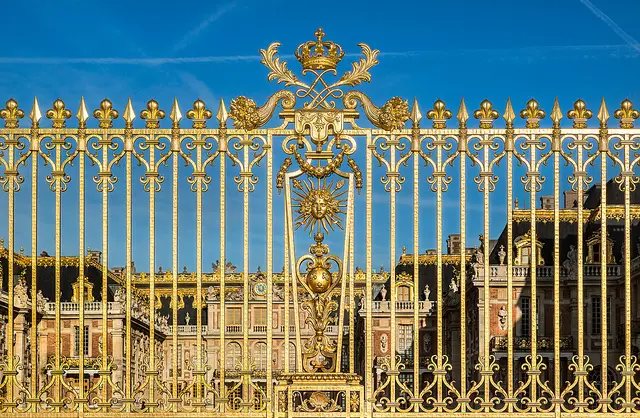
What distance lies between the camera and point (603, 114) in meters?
12.6

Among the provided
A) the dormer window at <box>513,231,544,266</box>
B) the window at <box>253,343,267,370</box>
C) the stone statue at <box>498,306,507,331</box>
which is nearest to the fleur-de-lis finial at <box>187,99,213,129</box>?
the dormer window at <box>513,231,544,266</box>

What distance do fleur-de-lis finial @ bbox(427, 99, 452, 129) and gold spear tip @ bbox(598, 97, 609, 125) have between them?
5.10 ft

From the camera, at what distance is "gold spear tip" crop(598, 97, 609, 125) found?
1262 centimetres

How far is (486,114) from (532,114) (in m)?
0.49

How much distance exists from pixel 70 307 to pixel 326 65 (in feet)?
122

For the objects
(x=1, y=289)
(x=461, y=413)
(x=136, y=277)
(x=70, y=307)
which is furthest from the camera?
(x=136, y=277)

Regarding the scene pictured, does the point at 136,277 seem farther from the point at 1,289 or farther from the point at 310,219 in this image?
the point at 310,219

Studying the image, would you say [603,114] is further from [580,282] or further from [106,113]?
[106,113]

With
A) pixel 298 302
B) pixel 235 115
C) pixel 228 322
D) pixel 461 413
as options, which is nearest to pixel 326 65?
pixel 235 115

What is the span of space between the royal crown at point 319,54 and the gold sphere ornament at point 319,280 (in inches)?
82.1

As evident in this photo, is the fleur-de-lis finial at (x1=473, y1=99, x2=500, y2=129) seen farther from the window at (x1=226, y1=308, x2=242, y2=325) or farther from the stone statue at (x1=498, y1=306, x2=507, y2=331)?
the window at (x1=226, y1=308, x2=242, y2=325)

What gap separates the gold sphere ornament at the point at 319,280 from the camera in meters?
12.4

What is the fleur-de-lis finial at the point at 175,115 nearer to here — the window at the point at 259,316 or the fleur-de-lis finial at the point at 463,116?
the fleur-de-lis finial at the point at 463,116

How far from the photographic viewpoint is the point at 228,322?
2485 inches
